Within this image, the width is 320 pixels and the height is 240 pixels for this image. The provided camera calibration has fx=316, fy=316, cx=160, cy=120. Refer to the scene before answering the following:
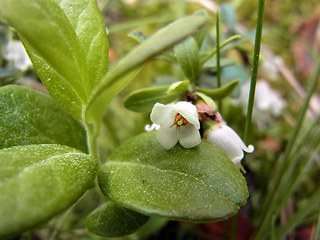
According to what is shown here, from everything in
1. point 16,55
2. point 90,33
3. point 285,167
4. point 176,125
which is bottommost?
point 285,167

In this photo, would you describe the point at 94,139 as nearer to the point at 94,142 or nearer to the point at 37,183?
the point at 94,142

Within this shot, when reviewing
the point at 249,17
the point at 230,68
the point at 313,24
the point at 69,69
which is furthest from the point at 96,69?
the point at 313,24

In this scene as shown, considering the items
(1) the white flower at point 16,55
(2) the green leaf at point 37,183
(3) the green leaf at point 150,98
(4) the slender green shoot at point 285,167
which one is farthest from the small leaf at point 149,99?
(1) the white flower at point 16,55

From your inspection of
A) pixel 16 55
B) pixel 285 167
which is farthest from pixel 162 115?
pixel 16 55

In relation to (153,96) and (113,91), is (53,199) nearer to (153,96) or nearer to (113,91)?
(113,91)

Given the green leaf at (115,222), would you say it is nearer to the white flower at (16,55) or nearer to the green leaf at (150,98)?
the green leaf at (150,98)

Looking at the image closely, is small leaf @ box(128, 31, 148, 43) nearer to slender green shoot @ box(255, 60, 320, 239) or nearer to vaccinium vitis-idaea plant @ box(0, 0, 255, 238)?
vaccinium vitis-idaea plant @ box(0, 0, 255, 238)
